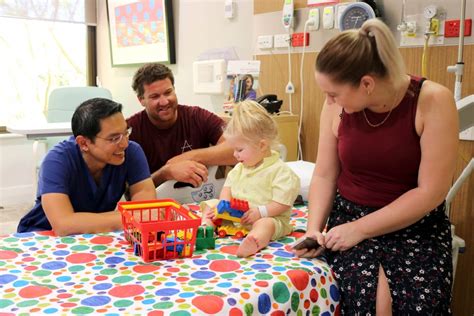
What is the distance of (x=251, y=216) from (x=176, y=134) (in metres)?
0.92

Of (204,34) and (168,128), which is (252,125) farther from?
(204,34)

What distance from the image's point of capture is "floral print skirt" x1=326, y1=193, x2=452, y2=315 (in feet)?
3.82

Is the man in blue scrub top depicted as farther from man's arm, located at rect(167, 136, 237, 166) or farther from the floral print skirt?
the floral print skirt

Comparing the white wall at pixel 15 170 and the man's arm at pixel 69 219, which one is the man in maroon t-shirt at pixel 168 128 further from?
the white wall at pixel 15 170

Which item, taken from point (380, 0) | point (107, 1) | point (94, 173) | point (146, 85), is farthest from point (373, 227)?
point (107, 1)

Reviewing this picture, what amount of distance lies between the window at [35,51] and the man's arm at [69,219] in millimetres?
3140

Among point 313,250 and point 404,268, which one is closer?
point 404,268

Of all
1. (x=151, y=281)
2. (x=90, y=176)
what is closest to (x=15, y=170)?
(x=90, y=176)

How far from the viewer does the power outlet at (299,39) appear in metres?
2.73

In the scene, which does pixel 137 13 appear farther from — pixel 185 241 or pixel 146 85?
pixel 185 241

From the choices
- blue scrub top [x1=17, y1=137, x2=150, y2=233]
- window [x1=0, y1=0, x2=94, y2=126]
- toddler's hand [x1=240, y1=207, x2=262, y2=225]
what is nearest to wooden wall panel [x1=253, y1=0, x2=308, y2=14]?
blue scrub top [x1=17, y1=137, x2=150, y2=233]

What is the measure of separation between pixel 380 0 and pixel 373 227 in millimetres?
1492

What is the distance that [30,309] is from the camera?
1.01 m

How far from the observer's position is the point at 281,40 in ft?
9.48
